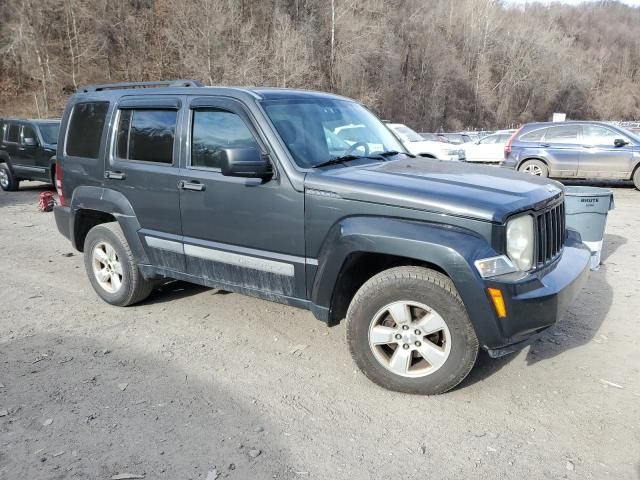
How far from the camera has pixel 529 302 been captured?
9.82 ft

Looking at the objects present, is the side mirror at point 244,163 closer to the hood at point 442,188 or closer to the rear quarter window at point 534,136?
the hood at point 442,188

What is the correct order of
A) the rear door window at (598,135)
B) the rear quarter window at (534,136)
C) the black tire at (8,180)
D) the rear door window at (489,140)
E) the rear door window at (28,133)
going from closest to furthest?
the rear door window at (598,135)
the rear door window at (28,133)
the rear quarter window at (534,136)
the black tire at (8,180)
the rear door window at (489,140)

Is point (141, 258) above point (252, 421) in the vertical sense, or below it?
above

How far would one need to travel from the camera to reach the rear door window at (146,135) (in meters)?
4.25

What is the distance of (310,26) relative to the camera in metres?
43.0

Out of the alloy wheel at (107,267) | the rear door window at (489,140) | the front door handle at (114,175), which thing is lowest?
the alloy wheel at (107,267)

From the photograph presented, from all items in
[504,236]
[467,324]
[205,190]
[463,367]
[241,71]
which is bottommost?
[463,367]

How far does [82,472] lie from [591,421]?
9.72 ft

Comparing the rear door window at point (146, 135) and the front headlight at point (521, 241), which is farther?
the rear door window at point (146, 135)

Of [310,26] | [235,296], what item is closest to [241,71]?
[310,26]

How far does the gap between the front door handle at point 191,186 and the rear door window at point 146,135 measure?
257mm

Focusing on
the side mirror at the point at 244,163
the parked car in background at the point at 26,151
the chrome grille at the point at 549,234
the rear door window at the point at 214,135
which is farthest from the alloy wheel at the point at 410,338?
the parked car in background at the point at 26,151

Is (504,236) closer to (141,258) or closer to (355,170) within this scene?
(355,170)

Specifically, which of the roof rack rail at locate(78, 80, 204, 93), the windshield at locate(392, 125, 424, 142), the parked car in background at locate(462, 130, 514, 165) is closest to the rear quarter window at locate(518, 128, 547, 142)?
the windshield at locate(392, 125, 424, 142)
